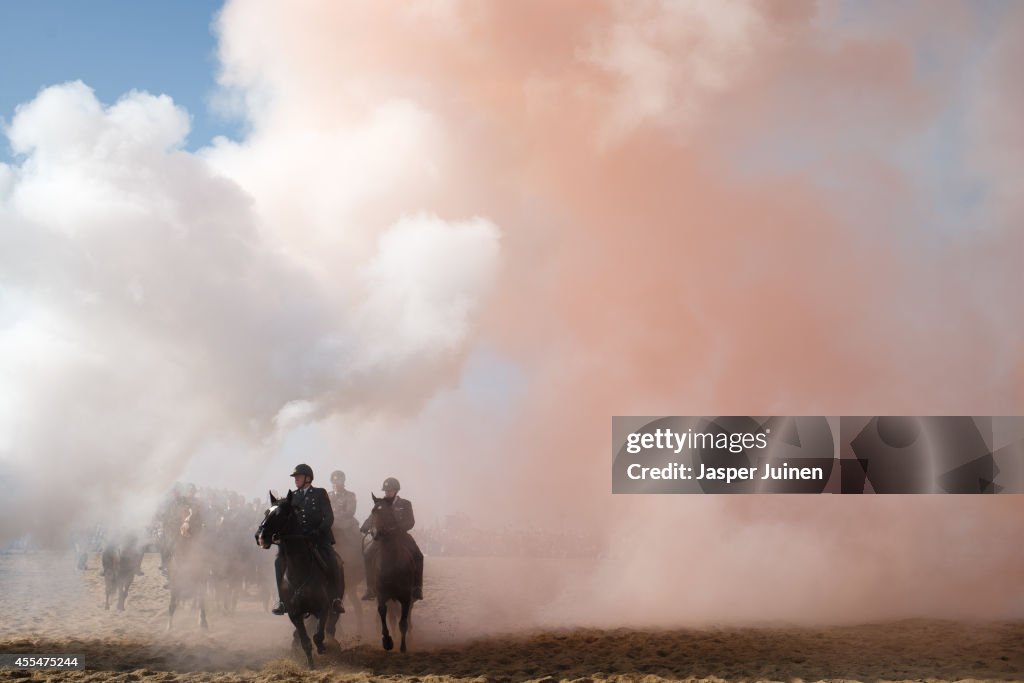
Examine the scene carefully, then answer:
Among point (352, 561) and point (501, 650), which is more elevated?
point (352, 561)

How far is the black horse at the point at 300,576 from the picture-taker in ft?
47.6

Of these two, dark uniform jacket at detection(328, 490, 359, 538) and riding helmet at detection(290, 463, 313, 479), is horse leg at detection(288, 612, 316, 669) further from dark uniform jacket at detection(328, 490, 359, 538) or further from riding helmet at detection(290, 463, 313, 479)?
dark uniform jacket at detection(328, 490, 359, 538)

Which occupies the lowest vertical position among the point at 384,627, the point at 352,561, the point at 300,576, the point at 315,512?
the point at 384,627

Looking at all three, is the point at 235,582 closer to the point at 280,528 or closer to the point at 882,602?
the point at 280,528

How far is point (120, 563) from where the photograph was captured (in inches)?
925

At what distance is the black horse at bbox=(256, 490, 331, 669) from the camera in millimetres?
14523

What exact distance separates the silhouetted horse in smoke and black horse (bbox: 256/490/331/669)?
10840mm

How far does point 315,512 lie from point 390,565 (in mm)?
2067

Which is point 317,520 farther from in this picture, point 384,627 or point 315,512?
point 384,627

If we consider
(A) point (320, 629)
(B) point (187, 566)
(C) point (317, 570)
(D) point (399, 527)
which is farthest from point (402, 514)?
(B) point (187, 566)

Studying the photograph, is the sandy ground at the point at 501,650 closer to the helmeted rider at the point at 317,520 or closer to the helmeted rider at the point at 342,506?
the helmeted rider at the point at 317,520

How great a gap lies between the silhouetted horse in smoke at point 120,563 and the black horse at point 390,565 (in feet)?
34.2

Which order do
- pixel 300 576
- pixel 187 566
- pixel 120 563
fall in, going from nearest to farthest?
pixel 300 576
pixel 187 566
pixel 120 563

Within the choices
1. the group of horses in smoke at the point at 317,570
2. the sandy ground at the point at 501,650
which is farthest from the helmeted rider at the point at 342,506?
the group of horses in smoke at the point at 317,570
